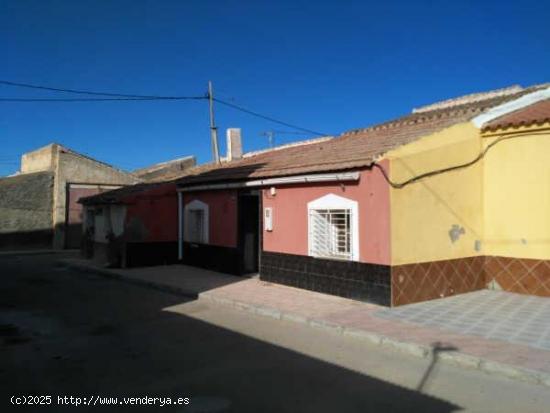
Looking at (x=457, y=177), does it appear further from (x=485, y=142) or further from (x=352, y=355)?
(x=352, y=355)

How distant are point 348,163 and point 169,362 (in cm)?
539

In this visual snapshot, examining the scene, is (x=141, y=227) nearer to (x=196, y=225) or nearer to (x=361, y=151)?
(x=196, y=225)

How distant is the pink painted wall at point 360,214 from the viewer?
30.9 ft

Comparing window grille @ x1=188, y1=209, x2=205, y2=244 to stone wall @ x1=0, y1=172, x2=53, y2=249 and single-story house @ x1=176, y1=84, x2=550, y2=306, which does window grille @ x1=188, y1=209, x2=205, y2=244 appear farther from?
stone wall @ x1=0, y1=172, x2=53, y2=249

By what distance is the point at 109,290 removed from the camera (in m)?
12.5

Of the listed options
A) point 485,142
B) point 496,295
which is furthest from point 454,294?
point 485,142

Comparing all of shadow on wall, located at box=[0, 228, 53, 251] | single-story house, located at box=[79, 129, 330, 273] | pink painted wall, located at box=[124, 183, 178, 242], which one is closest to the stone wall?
shadow on wall, located at box=[0, 228, 53, 251]

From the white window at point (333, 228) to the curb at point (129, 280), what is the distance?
9.65 ft

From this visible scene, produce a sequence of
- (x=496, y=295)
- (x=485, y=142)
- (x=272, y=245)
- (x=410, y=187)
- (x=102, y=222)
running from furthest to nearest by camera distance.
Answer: (x=102, y=222)
(x=272, y=245)
(x=485, y=142)
(x=496, y=295)
(x=410, y=187)

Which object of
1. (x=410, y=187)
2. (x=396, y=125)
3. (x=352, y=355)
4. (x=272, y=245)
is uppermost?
(x=396, y=125)

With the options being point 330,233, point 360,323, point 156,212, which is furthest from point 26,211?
point 360,323

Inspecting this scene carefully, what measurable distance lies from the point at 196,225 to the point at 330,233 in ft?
21.9

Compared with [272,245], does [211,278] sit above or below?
below

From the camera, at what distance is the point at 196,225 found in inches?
649
